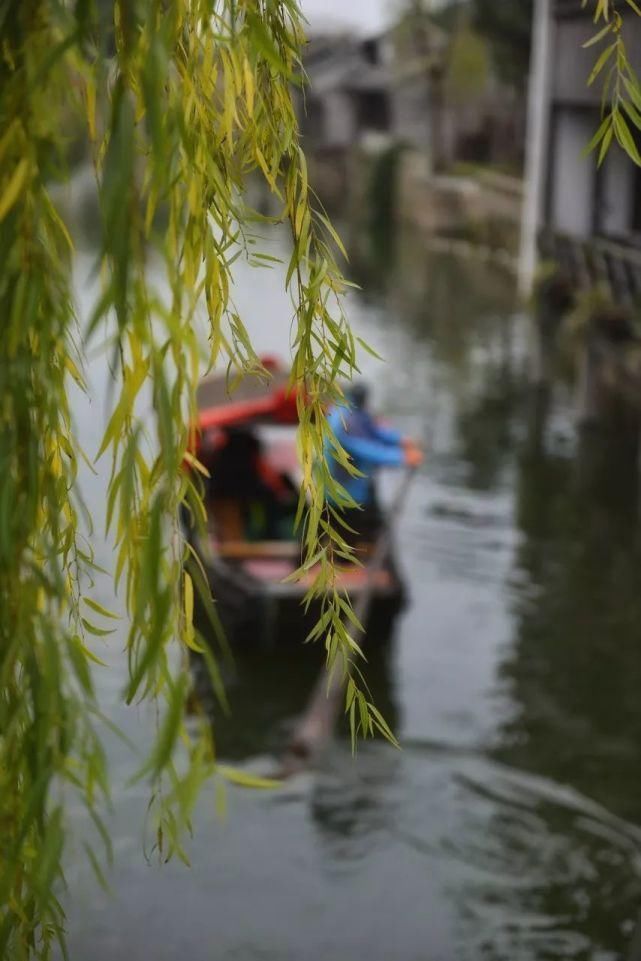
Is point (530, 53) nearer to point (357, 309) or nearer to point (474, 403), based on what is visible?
point (357, 309)

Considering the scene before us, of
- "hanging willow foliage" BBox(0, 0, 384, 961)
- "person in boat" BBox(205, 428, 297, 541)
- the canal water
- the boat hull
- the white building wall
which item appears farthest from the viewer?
the white building wall

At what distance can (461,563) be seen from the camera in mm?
11336

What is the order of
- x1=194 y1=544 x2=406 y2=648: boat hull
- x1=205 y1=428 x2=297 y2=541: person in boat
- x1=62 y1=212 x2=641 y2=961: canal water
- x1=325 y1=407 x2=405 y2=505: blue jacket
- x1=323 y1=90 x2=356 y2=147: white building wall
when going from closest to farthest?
x1=62 y1=212 x2=641 y2=961: canal water
x1=194 y1=544 x2=406 y2=648: boat hull
x1=325 y1=407 x2=405 y2=505: blue jacket
x1=205 y1=428 x2=297 y2=541: person in boat
x1=323 y1=90 x2=356 y2=147: white building wall

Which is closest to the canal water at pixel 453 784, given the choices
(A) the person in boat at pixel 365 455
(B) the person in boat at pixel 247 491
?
(A) the person in boat at pixel 365 455

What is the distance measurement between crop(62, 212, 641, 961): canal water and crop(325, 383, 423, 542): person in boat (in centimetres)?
78

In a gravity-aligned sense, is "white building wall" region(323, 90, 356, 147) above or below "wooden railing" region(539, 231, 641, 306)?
above

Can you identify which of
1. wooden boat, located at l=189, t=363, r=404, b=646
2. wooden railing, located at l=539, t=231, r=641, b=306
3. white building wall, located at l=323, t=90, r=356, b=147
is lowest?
wooden boat, located at l=189, t=363, r=404, b=646

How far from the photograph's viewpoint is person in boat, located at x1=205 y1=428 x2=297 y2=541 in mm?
9984

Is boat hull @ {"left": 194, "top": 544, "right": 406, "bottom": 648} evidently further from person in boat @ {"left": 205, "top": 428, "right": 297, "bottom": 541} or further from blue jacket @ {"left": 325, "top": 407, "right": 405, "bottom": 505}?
person in boat @ {"left": 205, "top": 428, "right": 297, "bottom": 541}

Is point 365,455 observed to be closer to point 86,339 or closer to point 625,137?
point 625,137

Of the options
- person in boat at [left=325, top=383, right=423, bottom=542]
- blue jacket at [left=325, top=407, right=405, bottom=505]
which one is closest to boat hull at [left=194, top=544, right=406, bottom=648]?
person in boat at [left=325, top=383, right=423, bottom=542]

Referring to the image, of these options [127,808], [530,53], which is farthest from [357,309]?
[127,808]

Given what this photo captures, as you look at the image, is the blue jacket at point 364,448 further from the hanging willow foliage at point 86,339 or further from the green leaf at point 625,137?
the hanging willow foliage at point 86,339

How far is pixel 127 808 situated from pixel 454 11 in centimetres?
3402
